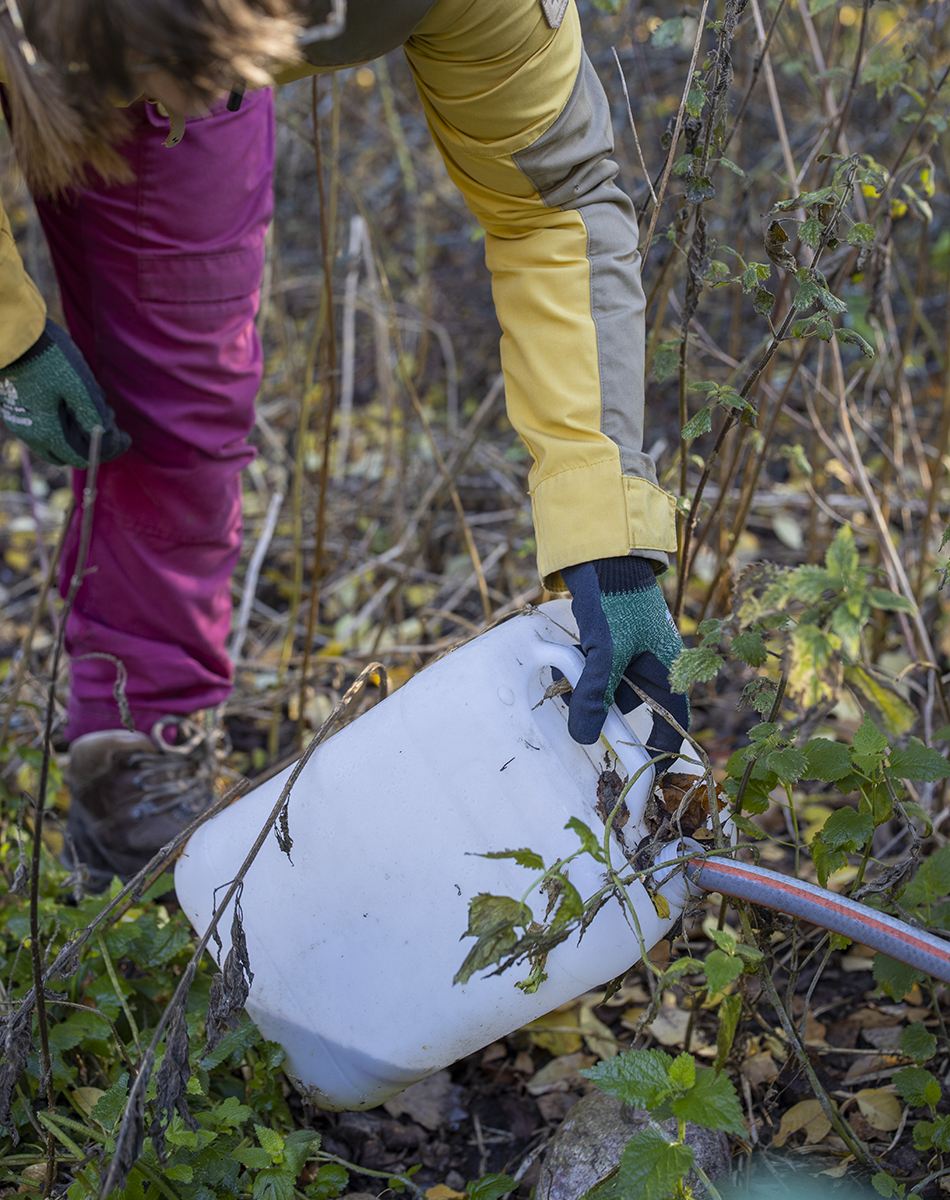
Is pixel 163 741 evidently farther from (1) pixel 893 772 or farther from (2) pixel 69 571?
(1) pixel 893 772

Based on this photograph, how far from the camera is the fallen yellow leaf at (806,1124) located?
3.88 ft

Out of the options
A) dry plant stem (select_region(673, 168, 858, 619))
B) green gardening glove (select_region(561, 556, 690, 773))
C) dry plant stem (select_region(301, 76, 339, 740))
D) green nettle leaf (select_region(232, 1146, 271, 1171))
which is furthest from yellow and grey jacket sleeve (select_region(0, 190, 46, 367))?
green nettle leaf (select_region(232, 1146, 271, 1171))

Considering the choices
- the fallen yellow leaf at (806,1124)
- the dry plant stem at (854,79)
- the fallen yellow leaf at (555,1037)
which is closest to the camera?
the fallen yellow leaf at (806,1124)

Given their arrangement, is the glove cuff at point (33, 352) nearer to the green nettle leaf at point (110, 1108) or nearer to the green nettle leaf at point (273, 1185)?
the green nettle leaf at point (110, 1108)

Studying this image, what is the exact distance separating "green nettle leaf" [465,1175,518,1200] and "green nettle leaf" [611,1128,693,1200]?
0.24 meters

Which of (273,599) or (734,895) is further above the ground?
(734,895)

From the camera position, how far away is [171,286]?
4.87ft

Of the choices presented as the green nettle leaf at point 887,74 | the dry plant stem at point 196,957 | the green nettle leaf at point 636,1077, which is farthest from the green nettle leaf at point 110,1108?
the green nettle leaf at point 887,74

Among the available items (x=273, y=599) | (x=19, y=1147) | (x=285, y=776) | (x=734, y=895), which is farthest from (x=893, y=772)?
(x=273, y=599)

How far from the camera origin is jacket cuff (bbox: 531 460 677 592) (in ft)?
3.52

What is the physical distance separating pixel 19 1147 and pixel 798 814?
4.18 ft

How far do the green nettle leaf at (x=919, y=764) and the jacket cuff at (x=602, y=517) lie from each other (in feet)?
1.07

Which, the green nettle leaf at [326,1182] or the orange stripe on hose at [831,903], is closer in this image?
the orange stripe on hose at [831,903]

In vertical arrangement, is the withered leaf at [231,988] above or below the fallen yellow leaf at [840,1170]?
above
